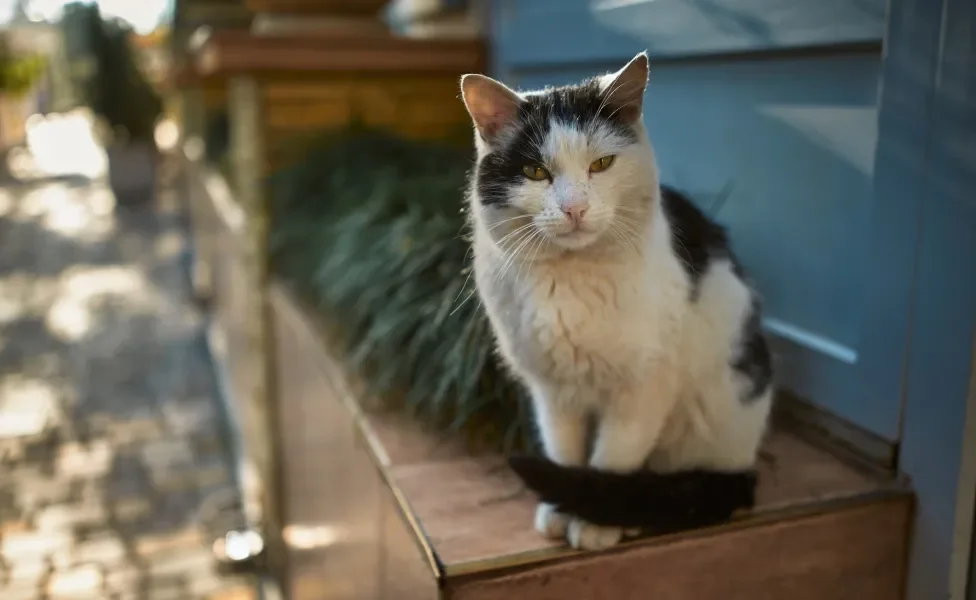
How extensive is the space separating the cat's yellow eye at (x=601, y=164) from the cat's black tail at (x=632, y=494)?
0.23 meters

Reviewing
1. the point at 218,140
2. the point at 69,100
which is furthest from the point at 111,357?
the point at 69,100

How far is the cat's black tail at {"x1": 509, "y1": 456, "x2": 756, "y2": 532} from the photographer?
616 millimetres

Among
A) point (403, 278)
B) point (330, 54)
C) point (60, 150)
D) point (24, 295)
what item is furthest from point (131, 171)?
point (403, 278)

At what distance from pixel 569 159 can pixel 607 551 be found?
1.05 ft

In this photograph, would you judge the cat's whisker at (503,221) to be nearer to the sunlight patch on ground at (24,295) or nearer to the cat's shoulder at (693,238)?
the cat's shoulder at (693,238)

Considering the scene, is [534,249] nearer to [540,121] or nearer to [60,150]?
[540,121]

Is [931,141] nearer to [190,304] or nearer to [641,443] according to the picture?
[641,443]

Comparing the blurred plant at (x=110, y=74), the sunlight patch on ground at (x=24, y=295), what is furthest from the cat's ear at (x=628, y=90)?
the blurred plant at (x=110, y=74)

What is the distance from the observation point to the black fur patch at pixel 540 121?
550 millimetres

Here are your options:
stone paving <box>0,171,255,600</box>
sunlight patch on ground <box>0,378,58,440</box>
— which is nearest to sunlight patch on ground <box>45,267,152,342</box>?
stone paving <box>0,171,255,600</box>

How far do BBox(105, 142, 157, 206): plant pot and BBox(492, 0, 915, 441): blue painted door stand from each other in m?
4.67

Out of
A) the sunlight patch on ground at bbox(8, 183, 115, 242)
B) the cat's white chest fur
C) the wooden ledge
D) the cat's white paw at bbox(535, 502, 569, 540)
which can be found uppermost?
the wooden ledge

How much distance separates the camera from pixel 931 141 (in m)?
Result: 0.67

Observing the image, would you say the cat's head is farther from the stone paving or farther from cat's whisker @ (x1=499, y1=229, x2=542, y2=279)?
the stone paving
